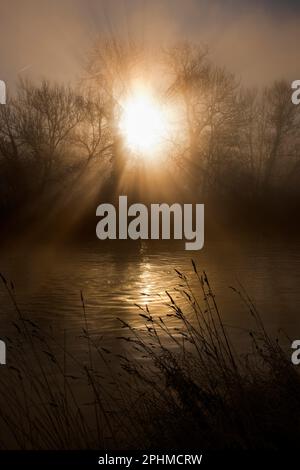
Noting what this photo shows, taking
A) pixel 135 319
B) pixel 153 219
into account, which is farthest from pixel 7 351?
pixel 153 219

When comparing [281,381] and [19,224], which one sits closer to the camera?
[281,381]

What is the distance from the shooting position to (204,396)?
5.14m

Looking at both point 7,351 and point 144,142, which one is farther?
point 144,142

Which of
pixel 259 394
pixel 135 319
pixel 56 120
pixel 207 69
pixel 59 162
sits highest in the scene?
pixel 207 69

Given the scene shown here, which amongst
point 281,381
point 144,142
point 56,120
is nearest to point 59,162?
point 56,120

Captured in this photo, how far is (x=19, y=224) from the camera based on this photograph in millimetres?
34656

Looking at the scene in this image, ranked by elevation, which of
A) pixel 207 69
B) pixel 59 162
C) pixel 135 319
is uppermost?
pixel 207 69

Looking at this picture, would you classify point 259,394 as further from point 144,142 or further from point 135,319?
point 144,142

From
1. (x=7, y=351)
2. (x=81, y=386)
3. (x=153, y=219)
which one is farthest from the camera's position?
(x=153, y=219)

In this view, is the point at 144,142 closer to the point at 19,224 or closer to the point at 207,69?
the point at 207,69

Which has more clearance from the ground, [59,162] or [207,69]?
[207,69]
